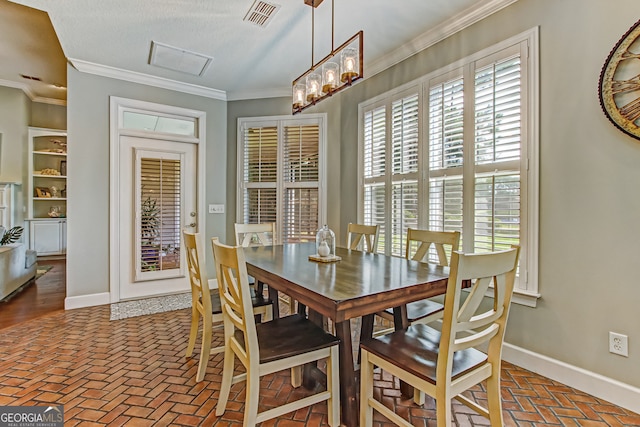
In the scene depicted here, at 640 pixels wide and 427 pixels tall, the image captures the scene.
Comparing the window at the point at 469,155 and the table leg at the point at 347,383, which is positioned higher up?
the window at the point at 469,155

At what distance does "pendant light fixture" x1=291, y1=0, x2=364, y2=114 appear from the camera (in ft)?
6.51

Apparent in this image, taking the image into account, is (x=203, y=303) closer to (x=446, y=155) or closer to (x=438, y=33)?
(x=446, y=155)

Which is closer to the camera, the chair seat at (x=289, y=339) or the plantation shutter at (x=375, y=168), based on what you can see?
the chair seat at (x=289, y=339)

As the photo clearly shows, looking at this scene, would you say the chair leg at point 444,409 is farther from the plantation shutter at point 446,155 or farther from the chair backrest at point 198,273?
the plantation shutter at point 446,155

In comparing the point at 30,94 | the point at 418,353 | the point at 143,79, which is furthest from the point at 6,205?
the point at 418,353

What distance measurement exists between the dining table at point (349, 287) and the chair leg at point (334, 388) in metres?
0.04

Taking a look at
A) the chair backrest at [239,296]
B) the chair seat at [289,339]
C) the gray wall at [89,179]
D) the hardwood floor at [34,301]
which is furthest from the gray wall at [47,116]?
the chair seat at [289,339]

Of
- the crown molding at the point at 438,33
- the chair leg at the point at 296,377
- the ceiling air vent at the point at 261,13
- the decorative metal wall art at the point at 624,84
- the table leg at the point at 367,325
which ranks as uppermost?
the ceiling air vent at the point at 261,13

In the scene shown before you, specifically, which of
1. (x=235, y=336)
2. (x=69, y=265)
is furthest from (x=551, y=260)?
(x=69, y=265)

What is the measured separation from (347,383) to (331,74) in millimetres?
1903

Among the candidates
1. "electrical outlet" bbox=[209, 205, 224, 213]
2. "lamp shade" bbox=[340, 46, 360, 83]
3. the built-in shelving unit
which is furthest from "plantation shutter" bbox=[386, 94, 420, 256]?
the built-in shelving unit

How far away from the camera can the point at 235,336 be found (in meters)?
1.75

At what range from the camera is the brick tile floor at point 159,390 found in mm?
1691

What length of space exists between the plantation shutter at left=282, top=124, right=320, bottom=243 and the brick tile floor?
2.01 metres
